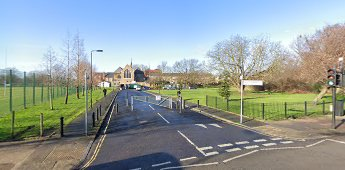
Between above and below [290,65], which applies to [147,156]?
below

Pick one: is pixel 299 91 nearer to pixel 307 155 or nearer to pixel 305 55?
pixel 305 55

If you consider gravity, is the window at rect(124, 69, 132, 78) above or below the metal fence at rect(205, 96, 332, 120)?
above

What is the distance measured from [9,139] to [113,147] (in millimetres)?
4815

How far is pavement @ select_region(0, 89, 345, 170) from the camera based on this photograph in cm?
782

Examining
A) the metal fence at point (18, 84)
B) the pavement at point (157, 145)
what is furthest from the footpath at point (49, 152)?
the metal fence at point (18, 84)

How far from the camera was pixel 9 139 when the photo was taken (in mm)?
10609

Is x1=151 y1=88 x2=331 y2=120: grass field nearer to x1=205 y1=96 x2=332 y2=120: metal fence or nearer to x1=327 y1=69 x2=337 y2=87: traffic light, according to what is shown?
x1=205 y1=96 x2=332 y2=120: metal fence

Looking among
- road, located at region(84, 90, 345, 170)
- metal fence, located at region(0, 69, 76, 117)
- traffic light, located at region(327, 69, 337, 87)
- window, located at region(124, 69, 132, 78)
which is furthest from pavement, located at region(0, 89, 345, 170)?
window, located at region(124, 69, 132, 78)

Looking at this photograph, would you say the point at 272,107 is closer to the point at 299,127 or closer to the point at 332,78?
the point at 299,127

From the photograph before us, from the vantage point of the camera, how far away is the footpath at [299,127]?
38.5ft

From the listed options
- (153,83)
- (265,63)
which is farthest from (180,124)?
(153,83)

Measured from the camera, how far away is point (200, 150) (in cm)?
916

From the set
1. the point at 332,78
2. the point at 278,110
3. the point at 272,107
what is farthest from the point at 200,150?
the point at 272,107

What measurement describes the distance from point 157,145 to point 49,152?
13.1ft
